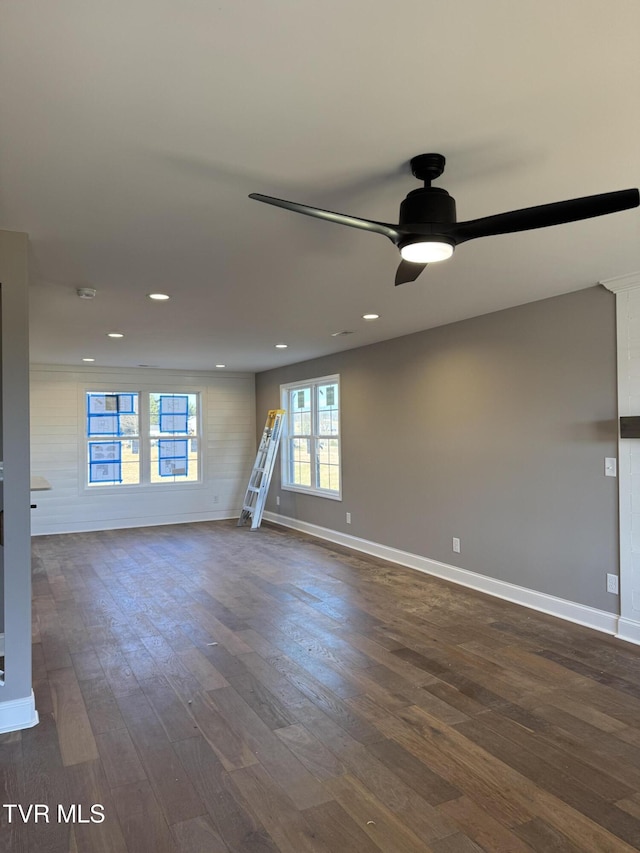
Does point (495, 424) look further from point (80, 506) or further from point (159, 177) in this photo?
point (80, 506)

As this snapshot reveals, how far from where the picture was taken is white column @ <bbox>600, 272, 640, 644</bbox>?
11.8 ft

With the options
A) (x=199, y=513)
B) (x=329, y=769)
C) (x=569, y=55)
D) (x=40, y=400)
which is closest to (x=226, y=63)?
(x=569, y=55)

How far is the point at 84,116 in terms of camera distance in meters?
1.72

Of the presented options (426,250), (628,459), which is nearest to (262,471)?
(628,459)

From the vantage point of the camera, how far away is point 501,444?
457 cm

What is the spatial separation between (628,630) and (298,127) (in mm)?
3610

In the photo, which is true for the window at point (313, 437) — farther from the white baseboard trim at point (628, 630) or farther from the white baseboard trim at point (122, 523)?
the white baseboard trim at point (628, 630)

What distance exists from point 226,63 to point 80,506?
7.28 m

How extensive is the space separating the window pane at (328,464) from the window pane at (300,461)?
307 millimetres

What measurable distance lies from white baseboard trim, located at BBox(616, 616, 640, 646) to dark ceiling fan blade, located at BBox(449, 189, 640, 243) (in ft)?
9.67

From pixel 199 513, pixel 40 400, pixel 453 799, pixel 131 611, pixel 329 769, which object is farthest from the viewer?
pixel 199 513

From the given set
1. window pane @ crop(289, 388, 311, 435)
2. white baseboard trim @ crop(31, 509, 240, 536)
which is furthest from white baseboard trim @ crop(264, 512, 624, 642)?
white baseboard trim @ crop(31, 509, 240, 536)

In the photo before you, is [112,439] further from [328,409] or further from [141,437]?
[328,409]

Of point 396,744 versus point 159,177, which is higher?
point 159,177
